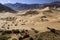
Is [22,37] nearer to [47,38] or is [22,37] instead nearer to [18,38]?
[18,38]

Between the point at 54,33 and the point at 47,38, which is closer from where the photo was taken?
the point at 47,38

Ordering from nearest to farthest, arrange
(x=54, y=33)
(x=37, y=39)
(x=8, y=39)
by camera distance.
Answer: (x=37, y=39) → (x=8, y=39) → (x=54, y=33)

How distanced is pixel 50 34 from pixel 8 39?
6995mm

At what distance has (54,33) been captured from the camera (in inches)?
1156

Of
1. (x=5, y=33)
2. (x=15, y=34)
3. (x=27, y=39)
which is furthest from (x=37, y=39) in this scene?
(x=5, y=33)

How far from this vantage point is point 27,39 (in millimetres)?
26344

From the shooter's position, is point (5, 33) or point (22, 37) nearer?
point (22, 37)

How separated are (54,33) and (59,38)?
3.30 m

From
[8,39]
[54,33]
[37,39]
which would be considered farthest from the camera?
[54,33]

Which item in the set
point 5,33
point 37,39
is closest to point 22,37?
point 37,39

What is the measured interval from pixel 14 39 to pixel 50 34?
6.20 m

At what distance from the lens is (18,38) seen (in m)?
27.2

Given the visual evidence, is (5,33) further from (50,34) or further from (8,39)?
(50,34)

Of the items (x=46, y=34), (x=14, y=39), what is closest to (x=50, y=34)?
(x=46, y=34)
